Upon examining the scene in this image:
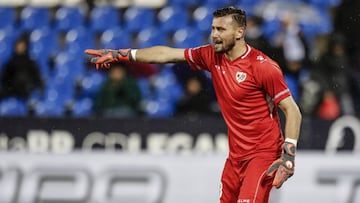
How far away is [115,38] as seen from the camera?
1210 centimetres

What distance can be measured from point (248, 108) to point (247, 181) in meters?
0.51

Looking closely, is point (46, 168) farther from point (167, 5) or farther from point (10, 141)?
point (167, 5)

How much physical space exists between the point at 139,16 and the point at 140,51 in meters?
5.62

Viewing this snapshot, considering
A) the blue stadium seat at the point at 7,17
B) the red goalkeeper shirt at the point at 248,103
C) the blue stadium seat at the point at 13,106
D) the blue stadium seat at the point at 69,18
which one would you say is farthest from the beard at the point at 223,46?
the blue stadium seat at the point at 7,17

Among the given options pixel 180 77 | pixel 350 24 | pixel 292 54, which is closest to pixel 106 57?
pixel 180 77

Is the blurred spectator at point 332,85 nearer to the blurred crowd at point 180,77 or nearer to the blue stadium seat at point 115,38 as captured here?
the blurred crowd at point 180,77

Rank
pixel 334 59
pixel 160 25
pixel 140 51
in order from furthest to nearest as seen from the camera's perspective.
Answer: pixel 160 25 → pixel 334 59 → pixel 140 51

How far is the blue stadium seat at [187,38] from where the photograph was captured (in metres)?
11.9

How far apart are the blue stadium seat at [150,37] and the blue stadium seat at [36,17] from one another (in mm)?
1374

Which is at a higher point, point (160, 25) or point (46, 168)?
point (160, 25)

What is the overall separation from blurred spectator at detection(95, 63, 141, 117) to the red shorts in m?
4.29

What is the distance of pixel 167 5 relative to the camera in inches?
484

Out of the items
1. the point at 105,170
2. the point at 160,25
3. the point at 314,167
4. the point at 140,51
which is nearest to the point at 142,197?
the point at 105,170

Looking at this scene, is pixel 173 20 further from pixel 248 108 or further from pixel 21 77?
pixel 248 108
